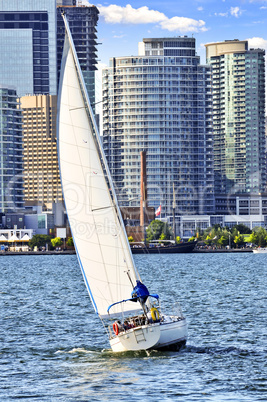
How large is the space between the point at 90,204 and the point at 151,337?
289 inches

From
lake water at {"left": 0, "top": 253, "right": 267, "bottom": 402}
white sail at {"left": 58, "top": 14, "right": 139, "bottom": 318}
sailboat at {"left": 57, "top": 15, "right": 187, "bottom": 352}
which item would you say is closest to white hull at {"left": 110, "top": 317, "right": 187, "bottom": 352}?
sailboat at {"left": 57, "top": 15, "right": 187, "bottom": 352}

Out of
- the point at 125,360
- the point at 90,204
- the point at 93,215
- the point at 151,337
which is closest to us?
the point at 151,337

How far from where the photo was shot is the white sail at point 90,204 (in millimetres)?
41344

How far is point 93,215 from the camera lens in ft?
137

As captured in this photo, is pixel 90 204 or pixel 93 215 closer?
pixel 90 204

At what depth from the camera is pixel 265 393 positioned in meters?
34.1

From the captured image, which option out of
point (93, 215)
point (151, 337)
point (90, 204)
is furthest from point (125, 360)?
point (90, 204)

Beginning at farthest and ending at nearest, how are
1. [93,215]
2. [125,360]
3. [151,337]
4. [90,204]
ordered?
1. [93,215]
2. [90,204]
3. [125,360]
4. [151,337]

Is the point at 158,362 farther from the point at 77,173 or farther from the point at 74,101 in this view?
the point at 74,101

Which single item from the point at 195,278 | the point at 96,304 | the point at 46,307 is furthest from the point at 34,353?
the point at 195,278

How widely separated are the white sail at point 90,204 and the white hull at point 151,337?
2.14m

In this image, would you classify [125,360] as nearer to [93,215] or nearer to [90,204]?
[93,215]

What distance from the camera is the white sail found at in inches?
1628

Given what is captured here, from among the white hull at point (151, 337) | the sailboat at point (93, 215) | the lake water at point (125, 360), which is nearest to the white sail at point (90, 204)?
the sailboat at point (93, 215)
